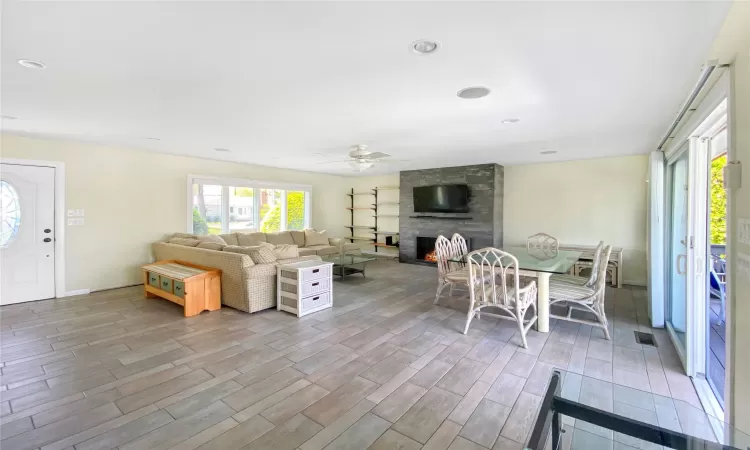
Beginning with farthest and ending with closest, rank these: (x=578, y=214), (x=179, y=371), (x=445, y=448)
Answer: (x=578, y=214) < (x=179, y=371) < (x=445, y=448)

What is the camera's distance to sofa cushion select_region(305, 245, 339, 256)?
7130 mm

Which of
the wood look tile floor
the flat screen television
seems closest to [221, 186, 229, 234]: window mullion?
the wood look tile floor

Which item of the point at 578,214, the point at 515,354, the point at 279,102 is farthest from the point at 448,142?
the point at 578,214

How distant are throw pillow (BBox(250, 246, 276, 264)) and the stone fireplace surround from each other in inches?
162

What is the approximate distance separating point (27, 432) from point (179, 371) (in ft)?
2.73

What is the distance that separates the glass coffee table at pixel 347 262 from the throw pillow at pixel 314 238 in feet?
4.31

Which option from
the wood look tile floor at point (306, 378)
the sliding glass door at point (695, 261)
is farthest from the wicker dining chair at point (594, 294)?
the sliding glass door at point (695, 261)

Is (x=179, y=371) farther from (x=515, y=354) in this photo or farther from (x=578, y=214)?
(x=578, y=214)

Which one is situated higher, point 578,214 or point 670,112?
point 670,112

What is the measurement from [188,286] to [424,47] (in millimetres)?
3711

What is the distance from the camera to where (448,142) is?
15.0ft

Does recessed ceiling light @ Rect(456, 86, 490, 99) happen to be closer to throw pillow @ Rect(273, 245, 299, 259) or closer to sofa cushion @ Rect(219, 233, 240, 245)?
throw pillow @ Rect(273, 245, 299, 259)

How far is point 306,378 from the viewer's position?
2461 mm

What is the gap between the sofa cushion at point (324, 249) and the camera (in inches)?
281
